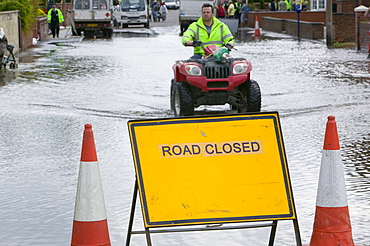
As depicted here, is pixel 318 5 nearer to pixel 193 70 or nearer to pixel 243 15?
pixel 243 15

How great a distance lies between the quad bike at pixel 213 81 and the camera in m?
12.1

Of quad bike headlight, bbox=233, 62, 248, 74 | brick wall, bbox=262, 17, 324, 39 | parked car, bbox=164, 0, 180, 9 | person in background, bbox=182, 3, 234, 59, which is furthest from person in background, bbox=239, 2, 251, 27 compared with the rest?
quad bike headlight, bbox=233, 62, 248, 74

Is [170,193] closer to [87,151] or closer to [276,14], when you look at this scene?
[87,151]

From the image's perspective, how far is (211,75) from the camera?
12.1 metres

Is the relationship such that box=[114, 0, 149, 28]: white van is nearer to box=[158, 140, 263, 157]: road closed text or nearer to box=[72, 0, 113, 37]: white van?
box=[72, 0, 113, 37]: white van

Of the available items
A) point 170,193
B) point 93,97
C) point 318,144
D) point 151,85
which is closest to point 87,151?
point 170,193

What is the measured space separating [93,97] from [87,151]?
1055 centimetres

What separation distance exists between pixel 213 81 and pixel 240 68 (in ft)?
1.42

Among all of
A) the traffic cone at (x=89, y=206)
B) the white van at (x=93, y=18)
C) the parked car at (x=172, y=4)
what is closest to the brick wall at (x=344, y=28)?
the white van at (x=93, y=18)

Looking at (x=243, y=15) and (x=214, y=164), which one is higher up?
(x=243, y=15)

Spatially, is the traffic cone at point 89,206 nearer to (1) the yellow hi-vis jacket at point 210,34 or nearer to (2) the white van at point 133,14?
(1) the yellow hi-vis jacket at point 210,34

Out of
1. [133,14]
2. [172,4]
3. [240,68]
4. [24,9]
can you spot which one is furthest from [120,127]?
[172,4]

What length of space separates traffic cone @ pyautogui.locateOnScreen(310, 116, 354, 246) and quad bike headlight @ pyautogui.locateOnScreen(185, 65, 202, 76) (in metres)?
6.78

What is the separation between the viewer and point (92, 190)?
5.18 m
